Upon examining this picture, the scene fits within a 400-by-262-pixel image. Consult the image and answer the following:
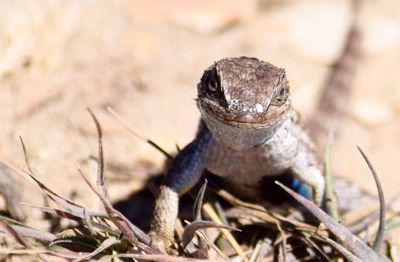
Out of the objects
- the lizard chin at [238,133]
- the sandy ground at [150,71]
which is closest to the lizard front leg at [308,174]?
the lizard chin at [238,133]

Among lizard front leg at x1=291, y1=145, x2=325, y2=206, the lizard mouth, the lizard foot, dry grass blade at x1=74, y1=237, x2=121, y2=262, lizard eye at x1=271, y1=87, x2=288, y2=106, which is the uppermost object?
lizard eye at x1=271, y1=87, x2=288, y2=106

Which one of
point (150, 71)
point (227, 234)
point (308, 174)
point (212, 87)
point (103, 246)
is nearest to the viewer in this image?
point (103, 246)

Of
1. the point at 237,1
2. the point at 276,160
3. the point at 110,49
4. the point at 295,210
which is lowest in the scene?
the point at 295,210

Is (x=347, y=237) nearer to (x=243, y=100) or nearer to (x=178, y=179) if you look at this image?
(x=243, y=100)

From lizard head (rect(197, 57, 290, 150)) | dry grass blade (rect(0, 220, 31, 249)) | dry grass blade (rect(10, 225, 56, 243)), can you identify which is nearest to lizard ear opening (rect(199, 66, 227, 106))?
lizard head (rect(197, 57, 290, 150))

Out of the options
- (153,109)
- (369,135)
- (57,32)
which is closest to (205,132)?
(153,109)

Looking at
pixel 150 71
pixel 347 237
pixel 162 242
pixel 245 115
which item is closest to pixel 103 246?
pixel 162 242

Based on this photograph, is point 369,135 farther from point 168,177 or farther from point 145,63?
point 168,177

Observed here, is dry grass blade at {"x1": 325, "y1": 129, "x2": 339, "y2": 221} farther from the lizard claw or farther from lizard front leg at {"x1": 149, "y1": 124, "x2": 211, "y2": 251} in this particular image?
the lizard claw
